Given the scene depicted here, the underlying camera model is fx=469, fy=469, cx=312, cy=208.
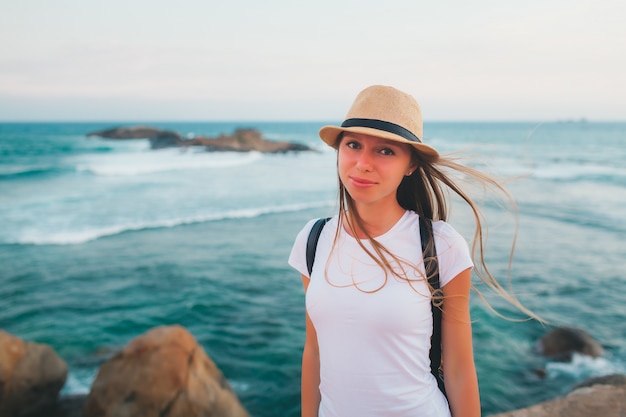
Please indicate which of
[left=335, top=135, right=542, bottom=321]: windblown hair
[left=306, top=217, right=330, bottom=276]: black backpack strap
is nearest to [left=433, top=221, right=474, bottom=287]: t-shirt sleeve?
[left=335, top=135, right=542, bottom=321]: windblown hair

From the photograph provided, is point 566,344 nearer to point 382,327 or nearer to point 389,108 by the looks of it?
point 382,327

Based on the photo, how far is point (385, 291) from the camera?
1.80 meters

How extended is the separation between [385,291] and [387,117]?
2.20 ft

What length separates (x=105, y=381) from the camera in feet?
16.2

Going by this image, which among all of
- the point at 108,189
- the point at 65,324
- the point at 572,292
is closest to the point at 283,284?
the point at 65,324

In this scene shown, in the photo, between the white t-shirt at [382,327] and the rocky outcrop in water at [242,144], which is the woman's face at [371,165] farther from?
the rocky outcrop in water at [242,144]

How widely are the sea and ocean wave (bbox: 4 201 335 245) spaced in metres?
0.07

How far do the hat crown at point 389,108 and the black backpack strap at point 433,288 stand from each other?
0.39 metres

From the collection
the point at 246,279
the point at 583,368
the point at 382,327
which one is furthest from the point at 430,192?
the point at 246,279

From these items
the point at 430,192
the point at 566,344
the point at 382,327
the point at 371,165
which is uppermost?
the point at 371,165

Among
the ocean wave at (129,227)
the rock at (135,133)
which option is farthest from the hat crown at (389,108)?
the rock at (135,133)

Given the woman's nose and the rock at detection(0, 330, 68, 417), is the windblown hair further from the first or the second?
the rock at detection(0, 330, 68, 417)

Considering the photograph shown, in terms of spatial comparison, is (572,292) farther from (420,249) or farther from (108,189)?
(108,189)

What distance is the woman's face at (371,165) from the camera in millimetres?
1865
